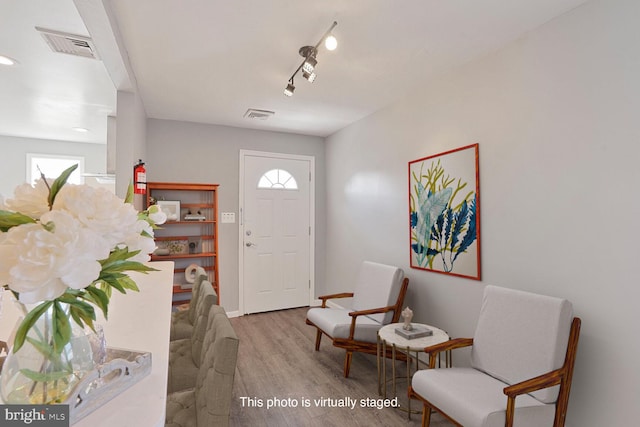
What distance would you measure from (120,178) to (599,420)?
141 inches

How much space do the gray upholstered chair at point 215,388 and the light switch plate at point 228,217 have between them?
307 cm

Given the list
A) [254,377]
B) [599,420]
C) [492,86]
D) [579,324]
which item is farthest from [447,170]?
[254,377]

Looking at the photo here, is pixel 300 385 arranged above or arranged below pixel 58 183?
below

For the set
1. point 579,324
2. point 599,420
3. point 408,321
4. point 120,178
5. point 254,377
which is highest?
point 120,178

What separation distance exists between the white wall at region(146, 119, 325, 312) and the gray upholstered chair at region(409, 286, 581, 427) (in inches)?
119

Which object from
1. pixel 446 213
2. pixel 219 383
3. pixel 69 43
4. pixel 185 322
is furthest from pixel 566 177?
pixel 69 43

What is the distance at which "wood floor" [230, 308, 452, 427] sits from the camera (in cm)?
227

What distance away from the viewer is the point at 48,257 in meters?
0.59

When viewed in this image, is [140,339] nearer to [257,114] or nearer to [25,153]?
[257,114]

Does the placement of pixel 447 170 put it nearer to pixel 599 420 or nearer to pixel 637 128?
pixel 637 128

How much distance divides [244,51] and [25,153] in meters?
3.23

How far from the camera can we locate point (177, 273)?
13.6ft

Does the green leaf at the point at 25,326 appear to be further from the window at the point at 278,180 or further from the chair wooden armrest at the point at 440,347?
the window at the point at 278,180

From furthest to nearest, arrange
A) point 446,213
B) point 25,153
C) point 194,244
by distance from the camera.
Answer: point 194,244 → point 25,153 → point 446,213
